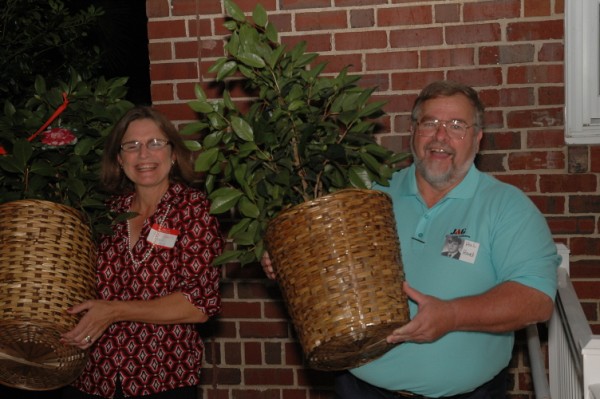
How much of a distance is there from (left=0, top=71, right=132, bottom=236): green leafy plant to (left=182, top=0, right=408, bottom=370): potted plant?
422 mm

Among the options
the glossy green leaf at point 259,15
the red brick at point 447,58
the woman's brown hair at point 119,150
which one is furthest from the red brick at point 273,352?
the glossy green leaf at point 259,15

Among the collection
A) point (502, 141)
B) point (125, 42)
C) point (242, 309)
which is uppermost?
point (125, 42)

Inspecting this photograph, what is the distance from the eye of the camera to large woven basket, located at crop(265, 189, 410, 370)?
6.70 ft

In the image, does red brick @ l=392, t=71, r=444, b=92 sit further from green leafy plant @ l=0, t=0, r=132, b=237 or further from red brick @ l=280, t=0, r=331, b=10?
green leafy plant @ l=0, t=0, r=132, b=237

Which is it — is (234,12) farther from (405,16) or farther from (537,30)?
(537,30)

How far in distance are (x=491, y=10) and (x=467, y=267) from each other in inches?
51.3

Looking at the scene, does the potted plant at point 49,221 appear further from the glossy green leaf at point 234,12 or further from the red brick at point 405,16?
the red brick at point 405,16

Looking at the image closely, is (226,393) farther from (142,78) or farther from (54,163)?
(142,78)

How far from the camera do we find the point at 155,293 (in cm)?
255

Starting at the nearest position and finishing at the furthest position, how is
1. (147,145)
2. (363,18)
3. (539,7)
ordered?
(147,145)
(539,7)
(363,18)

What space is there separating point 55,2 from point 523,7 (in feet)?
8.30

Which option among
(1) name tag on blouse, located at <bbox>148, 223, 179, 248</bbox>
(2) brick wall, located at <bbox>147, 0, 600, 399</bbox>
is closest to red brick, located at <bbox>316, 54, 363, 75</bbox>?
(2) brick wall, located at <bbox>147, 0, 600, 399</bbox>

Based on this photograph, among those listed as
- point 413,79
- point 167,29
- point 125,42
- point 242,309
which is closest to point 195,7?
point 167,29

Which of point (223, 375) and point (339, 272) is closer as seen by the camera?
point (339, 272)
